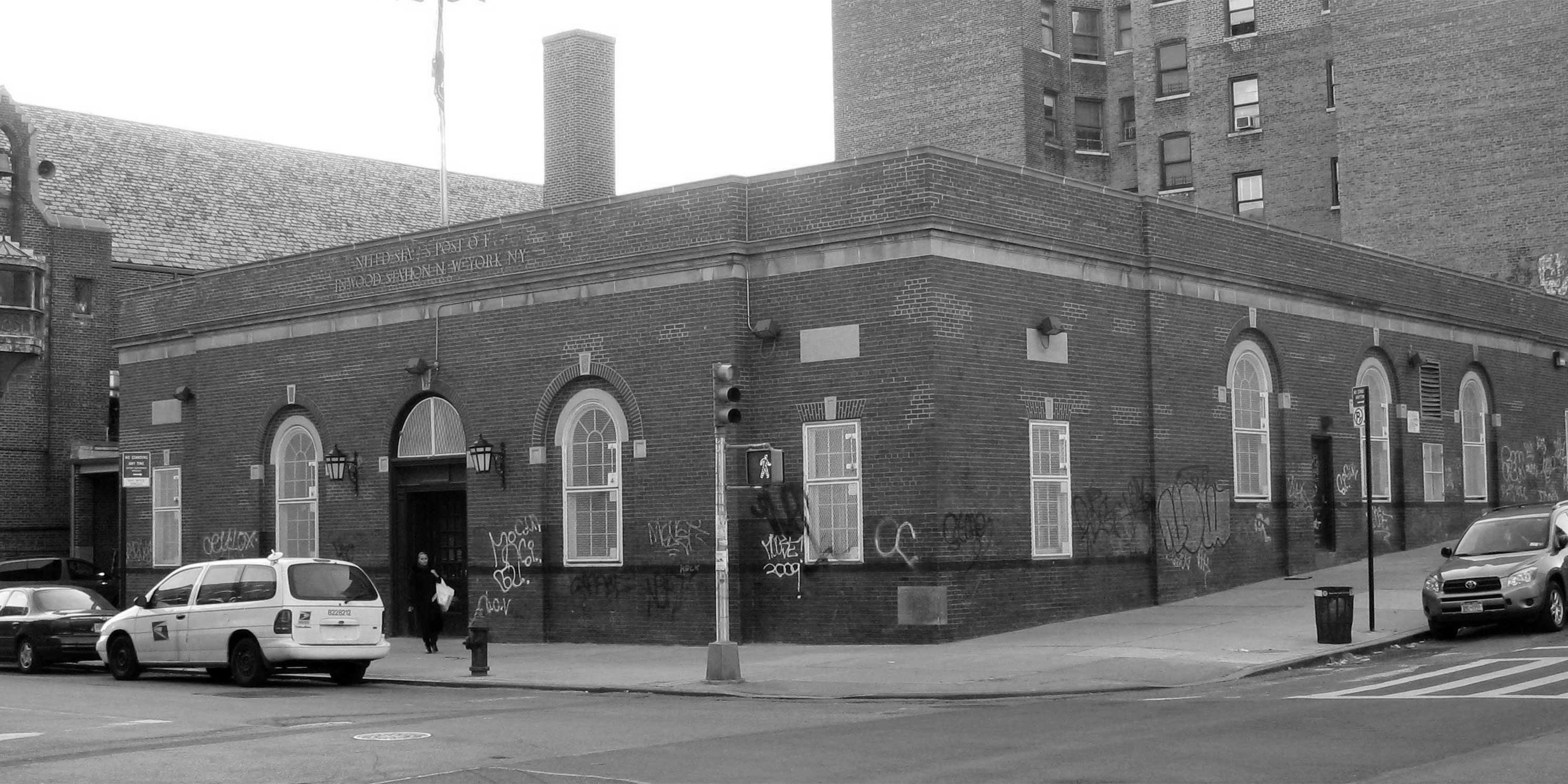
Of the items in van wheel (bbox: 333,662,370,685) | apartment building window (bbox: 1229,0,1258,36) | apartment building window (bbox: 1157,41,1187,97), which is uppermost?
apartment building window (bbox: 1229,0,1258,36)

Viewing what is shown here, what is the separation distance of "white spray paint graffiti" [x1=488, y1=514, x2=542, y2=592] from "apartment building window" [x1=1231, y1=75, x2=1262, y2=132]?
123 feet

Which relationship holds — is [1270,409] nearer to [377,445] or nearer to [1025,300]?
[1025,300]

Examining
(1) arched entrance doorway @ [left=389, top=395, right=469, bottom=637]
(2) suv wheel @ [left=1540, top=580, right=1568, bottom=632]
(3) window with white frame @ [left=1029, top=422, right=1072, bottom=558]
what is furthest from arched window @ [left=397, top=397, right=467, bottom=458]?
(2) suv wheel @ [left=1540, top=580, right=1568, bottom=632]

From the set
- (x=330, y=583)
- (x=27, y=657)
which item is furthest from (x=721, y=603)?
(x=27, y=657)

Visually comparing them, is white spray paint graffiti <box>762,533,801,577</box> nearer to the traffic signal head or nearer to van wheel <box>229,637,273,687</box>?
the traffic signal head

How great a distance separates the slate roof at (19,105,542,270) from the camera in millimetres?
44250

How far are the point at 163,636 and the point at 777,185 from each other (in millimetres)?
10690

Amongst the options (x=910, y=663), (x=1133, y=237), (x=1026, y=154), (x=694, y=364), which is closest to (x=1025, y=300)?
(x=1133, y=237)

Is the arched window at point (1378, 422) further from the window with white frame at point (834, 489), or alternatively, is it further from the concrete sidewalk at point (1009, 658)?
the window with white frame at point (834, 489)

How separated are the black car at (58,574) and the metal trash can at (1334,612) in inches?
999

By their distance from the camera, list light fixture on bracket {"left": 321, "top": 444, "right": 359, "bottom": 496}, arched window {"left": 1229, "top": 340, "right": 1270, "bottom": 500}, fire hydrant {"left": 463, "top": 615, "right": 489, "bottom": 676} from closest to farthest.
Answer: fire hydrant {"left": 463, "top": 615, "right": 489, "bottom": 676}
arched window {"left": 1229, "top": 340, "right": 1270, "bottom": 500}
light fixture on bracket {"left": 321, "top": 444, "right": 359, "bottom": 496}

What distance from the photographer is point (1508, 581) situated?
21.4 meters

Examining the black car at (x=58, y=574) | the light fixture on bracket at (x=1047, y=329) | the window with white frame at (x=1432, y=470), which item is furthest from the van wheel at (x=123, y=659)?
the window with white frame at (x=1432, y=470)

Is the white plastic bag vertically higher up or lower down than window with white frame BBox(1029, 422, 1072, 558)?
lower down
